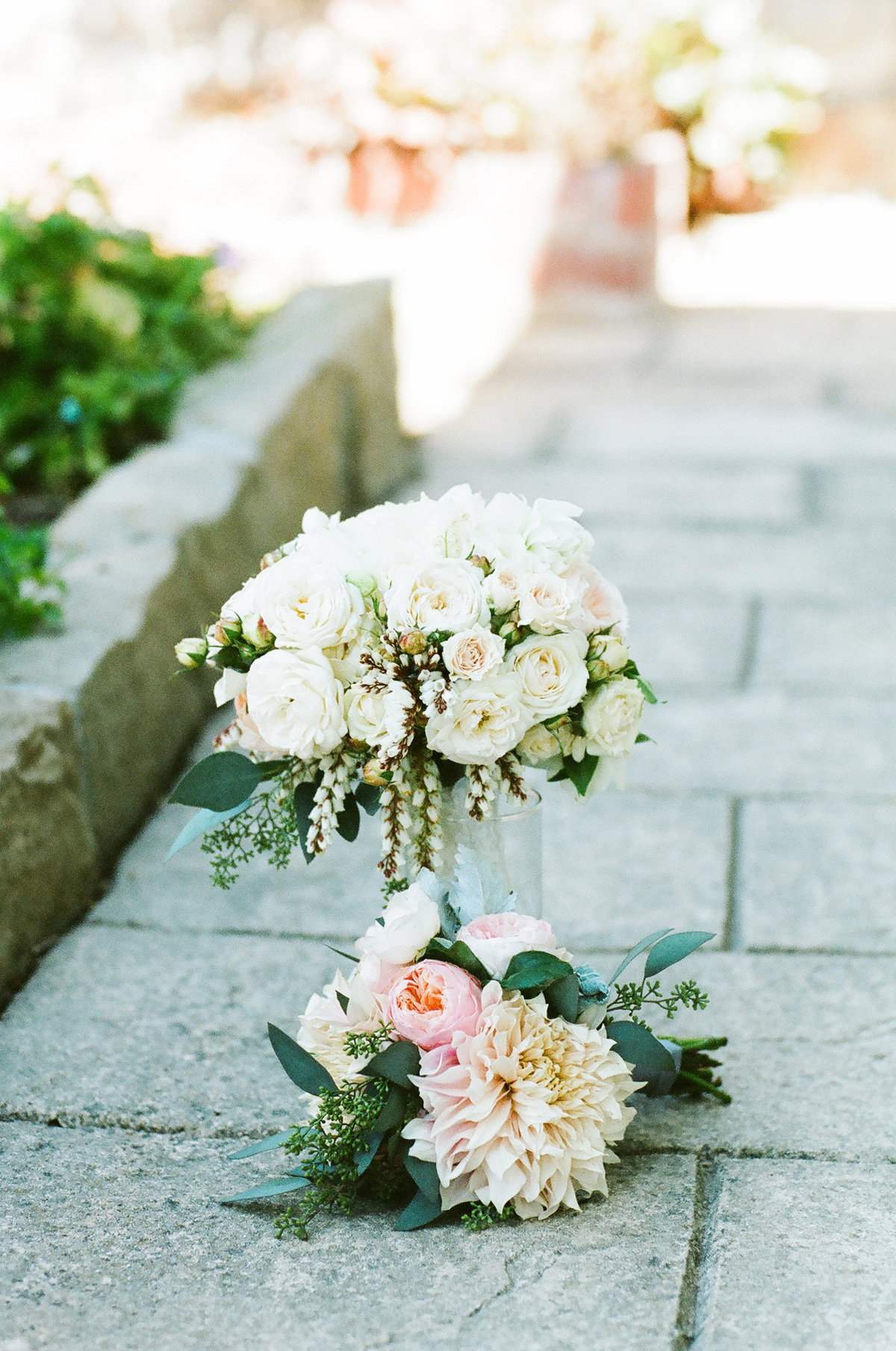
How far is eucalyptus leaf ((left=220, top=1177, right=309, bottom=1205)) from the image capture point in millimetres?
1582

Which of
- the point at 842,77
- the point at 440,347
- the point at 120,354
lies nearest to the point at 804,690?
the point at 120,354

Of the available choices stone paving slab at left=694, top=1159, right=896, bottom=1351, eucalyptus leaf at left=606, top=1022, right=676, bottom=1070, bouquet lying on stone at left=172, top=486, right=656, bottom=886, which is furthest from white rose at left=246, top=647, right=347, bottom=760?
stone paving slab at left=694, top=1159, right=896, bottom=1351

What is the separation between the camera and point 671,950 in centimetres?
167

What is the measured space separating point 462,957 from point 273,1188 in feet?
1.06

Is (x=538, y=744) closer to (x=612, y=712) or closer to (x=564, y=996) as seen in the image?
(x=612, y=712)

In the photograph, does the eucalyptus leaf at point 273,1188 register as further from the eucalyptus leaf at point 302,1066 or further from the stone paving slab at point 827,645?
the stone paving slab at point 827,645

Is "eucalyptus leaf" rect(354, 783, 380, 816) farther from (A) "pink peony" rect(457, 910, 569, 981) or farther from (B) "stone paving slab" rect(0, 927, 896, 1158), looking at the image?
(B) "stone paving slab" rect(0, 927, 896, 1158)

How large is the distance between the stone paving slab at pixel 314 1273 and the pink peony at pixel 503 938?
0.27 meters

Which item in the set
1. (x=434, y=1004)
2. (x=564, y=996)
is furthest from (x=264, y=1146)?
(x=564, y=996)

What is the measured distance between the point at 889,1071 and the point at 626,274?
4406mm

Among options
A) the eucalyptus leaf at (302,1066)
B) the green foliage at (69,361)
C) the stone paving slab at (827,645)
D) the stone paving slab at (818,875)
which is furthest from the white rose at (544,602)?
the green foliage at (69,361)

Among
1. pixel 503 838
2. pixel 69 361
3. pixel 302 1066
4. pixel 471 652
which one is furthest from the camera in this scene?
pixel 69 361

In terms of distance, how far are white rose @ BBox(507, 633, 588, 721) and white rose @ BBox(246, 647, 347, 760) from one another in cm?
19

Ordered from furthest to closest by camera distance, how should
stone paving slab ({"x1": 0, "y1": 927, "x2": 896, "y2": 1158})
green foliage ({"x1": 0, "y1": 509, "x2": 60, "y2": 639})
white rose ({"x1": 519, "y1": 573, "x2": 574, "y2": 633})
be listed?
green foliage ({"x1": 0, "y1": 509, "x2": 60, "y2": 639})
stone paving slab ({"x1": 0, "y1": 927, "x2": 896, "y2": 1158})
white rose ({"x1": 519, "y1": 573, "x2": 574, "y2": 633})
